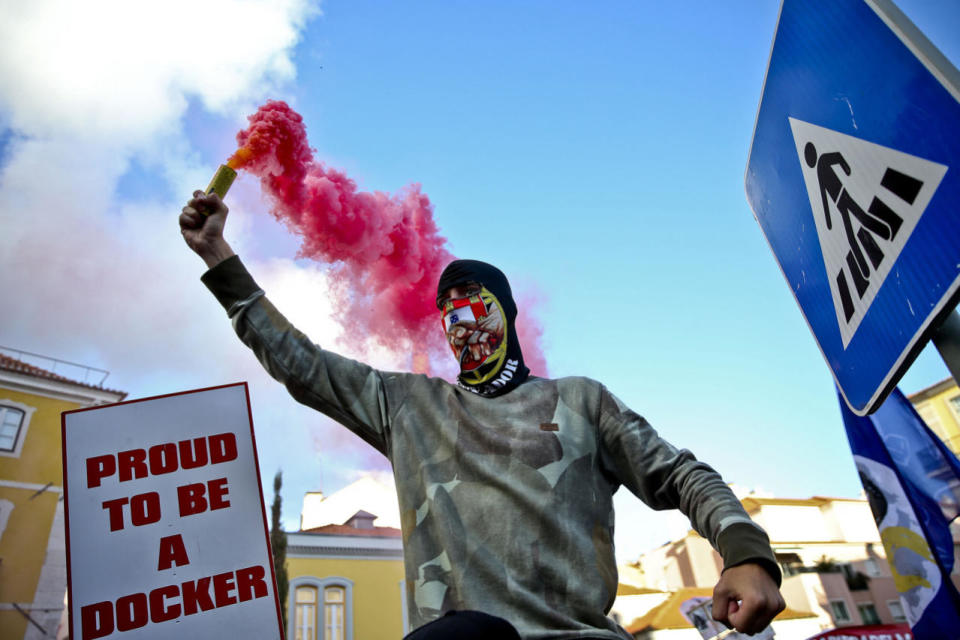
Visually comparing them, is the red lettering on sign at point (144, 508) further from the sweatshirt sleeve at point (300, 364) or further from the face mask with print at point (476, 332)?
the face mask with print at point (476, 332)

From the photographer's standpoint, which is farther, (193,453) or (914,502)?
(914,502)

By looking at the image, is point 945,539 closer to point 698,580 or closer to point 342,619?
point 342,619

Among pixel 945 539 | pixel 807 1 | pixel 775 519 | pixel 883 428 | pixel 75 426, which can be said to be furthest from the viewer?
pixel 775 519

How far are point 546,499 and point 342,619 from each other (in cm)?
2584

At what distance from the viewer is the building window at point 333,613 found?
24453 mm

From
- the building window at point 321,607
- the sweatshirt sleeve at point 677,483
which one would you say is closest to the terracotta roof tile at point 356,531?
the building window at point 321,607

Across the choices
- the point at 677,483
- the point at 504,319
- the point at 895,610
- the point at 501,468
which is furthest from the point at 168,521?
the point at 895,610

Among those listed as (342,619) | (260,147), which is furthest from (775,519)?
(260,147)

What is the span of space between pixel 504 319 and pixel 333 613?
25522 millimetres

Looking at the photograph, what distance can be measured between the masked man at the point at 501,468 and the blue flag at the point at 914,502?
5.30 meters

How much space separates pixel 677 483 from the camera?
2.10m

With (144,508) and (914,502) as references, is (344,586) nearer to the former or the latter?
(914,502)

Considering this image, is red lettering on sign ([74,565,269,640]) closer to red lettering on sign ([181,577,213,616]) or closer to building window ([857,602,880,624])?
red lettering on sign ([181,577,213,616])

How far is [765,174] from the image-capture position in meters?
2.03
